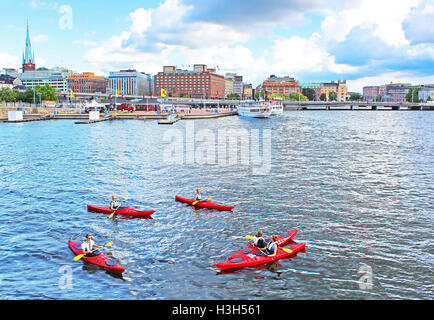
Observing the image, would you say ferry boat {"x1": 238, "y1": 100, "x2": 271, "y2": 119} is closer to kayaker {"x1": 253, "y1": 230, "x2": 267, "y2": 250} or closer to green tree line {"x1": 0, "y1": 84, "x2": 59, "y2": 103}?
green tree line {"x1": 0, "y1": 84, "x2": 59, "y2": 103}

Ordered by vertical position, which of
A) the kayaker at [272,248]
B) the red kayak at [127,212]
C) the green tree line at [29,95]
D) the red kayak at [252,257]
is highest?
the green tree line at [29,95]

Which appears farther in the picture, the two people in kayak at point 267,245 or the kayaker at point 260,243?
the kayaker at point 260,243

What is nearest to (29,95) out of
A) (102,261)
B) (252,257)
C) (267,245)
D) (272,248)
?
(102,261)

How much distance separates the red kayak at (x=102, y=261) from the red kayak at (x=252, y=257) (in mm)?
4640

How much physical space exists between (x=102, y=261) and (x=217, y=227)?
764 cm

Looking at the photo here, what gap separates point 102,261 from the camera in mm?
18281

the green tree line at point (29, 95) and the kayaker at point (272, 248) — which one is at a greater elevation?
the green tree line at point (29, 95)

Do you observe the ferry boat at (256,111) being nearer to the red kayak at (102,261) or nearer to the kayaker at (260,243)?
Answer: the kayaker at (260,243)

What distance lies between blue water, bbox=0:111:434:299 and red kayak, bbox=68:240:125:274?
332 millimetres

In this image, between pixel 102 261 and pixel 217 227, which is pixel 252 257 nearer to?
pixel 217 227

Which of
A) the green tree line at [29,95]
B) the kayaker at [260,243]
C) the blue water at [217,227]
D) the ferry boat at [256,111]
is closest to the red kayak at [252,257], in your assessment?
the kayaker at [260,243]

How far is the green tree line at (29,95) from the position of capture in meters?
153

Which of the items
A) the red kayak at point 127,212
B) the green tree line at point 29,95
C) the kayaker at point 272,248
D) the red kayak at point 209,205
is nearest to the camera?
the kayaker at point 272,248
